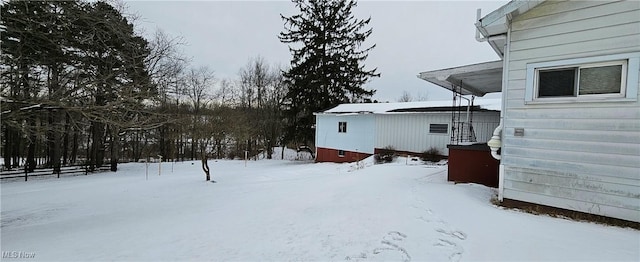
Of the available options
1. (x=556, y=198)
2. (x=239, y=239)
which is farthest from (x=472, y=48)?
(x=239, y=239)

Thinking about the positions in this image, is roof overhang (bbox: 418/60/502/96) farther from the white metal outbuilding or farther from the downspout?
the white metal outbuilding

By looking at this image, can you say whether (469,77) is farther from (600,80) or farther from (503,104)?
(600,80)

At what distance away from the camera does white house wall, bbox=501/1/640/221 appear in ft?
12.9

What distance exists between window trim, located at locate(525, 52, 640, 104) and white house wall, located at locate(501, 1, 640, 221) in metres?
0.07

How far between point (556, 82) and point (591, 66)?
437 mm

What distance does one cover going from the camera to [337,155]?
61.6ft

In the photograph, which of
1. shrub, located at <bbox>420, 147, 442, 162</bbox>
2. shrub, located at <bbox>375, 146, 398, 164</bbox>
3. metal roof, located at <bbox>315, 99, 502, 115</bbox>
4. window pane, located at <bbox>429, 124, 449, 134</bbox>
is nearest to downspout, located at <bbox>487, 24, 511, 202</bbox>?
metal roof, located at <bbox>315, 99, 502, 115</bbox>

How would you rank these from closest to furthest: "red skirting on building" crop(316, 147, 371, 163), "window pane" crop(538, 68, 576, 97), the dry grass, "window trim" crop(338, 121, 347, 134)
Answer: the dry grass → "window pane" crop(538, 68, 576, 97) → "red skirting on building" crop(316, 147, 371, 163) → "window trim" crop(338, 121, 347, 134)

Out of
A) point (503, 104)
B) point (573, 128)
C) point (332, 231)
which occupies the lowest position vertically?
point (332, 231)

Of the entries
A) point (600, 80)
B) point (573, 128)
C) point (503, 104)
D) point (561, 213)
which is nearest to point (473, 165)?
point (503, 104)

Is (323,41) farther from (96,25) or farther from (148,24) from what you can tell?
(96,25)

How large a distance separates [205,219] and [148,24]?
4.86m

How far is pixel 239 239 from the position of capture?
3896 millimetres

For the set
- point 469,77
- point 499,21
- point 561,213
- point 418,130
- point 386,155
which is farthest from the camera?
point 386,155
